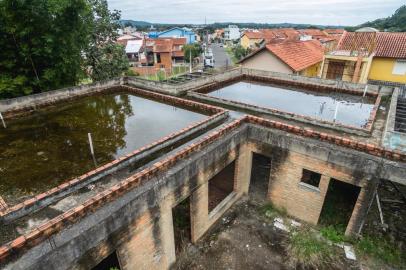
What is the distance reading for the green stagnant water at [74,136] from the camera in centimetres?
673

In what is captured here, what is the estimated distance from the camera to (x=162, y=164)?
6301 mm

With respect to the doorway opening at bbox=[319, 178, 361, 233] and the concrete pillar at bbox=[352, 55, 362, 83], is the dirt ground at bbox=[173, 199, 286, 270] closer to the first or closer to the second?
the doorway opening at bbox=[319, 178, 361, 233]

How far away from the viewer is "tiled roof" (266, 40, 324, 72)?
65.1 feet

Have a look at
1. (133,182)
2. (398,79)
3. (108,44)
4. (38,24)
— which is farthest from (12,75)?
(398,79)

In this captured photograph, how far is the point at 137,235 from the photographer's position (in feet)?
19.4

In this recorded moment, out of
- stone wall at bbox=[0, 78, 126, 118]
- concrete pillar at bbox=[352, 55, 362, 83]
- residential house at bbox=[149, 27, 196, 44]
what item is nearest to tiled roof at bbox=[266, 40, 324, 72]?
concrete pillar at bbox=[352, 55, 362, 83]

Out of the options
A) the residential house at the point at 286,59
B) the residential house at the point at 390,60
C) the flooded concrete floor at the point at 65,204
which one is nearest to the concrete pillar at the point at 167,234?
the flooded concrete floor at the point at 65,204

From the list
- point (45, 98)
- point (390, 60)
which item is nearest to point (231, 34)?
point (390, 60)

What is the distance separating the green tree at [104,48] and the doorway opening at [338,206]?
19.2 meters

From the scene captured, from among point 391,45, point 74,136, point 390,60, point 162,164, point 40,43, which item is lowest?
point 74,136

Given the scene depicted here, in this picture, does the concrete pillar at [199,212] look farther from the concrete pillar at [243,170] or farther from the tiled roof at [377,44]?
the tiled roof at [377,44]

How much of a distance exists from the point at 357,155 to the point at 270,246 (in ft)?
13.6

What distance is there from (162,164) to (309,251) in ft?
19.1

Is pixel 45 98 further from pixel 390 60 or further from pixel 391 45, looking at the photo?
pixel 391 45
